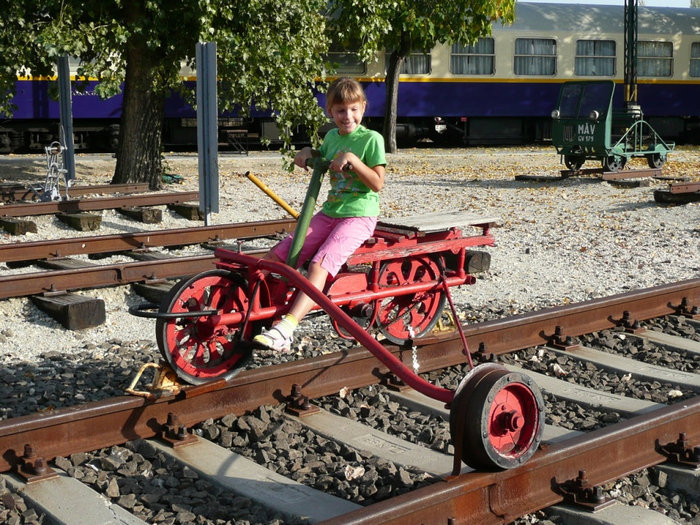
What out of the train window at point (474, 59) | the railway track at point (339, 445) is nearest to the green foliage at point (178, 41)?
the railway track at point (339, 445)

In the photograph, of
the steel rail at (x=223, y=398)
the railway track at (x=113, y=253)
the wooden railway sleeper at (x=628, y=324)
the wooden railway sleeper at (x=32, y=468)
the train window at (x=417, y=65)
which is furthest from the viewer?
the train window at (x=417, y=65)

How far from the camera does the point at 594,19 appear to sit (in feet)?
91.8

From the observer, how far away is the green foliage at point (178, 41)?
1297cm

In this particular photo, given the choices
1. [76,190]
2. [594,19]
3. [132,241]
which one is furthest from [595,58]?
[132,241]

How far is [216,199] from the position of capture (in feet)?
35.7

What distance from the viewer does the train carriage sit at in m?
26.1

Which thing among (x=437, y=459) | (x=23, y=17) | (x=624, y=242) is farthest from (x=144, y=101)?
(x=437, y=459)

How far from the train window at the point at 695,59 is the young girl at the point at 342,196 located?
26.5 m

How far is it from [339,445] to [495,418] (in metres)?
0.85

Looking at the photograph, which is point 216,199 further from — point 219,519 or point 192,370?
point 219,519

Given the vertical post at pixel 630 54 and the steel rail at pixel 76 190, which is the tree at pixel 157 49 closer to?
the steel rail at pixel 76 190

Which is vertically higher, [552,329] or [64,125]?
[64,125]

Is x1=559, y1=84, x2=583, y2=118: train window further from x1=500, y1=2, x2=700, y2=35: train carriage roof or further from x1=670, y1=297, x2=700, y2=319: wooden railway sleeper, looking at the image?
x1=670, y1=297, x2=700, y2=319: wooden railway sleeper

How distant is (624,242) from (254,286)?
6558 millimetres
